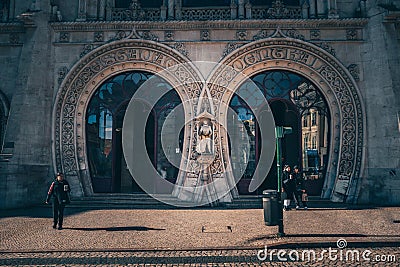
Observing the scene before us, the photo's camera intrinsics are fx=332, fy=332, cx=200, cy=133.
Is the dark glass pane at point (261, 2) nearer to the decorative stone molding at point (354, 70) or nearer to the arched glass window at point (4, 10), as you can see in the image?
the decorative stone molding at point (354, 70)

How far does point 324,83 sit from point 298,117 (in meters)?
1.86

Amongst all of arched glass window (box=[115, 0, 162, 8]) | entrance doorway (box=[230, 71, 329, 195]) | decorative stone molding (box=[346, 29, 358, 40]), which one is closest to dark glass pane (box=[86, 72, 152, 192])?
arched glass window (box=[115, 0, 162, 8])

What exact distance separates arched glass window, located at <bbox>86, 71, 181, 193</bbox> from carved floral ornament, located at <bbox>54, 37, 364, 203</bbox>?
1.37 ft

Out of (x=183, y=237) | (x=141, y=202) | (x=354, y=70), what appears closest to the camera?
(x=183, y=237)

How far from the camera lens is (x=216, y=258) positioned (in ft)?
21.5

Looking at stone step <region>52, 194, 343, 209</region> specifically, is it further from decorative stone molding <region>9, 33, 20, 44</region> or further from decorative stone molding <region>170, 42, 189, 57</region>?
decorative stone molding <region>9, 33, 20, 44</region>

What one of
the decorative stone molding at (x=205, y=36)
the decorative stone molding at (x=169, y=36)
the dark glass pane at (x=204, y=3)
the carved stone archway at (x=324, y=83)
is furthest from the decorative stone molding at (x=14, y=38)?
the carved stone archway at (x=324, y=83)

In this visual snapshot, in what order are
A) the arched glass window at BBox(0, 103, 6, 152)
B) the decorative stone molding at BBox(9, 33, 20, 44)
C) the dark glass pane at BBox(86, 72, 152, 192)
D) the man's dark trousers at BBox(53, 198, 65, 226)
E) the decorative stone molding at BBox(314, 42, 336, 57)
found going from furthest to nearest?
the decorative stone molding at BBox(9, 33, 20, 44), the arched glass window at BBox(0, 103, 6, 152), the dark glass pane at BBox(86, 72, 152, 192), the decorative stone molding at BBox(314, 42, 336, 57), the man's dark trousers at BBox(53, 198, 65, 226)

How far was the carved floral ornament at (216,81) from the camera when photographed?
46.8ft

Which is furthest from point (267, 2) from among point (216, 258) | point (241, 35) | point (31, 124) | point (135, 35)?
point (216, 258)

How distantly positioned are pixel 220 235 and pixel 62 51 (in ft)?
37.7

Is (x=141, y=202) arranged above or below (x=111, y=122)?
below

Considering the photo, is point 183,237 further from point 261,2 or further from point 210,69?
point 261,2

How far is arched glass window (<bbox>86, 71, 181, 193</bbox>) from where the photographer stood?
15.2 metres
